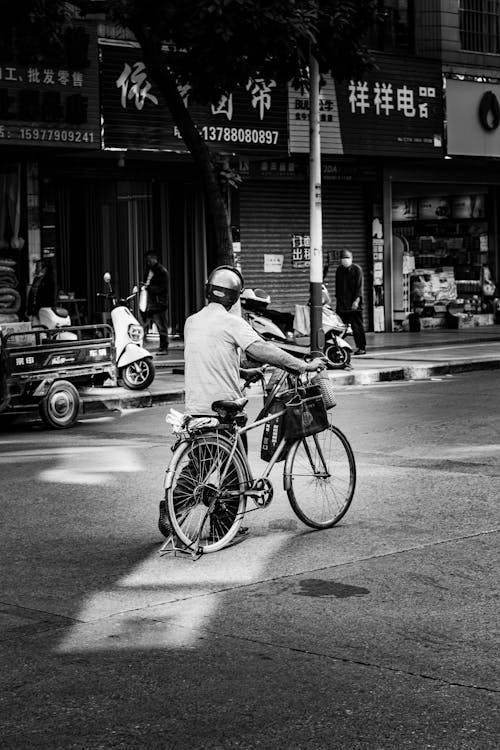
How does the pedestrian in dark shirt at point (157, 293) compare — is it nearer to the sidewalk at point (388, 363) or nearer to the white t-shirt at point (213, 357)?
the sidewalk at point (388, 363)

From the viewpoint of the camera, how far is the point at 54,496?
31.0 feet

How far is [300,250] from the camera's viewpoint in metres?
25.6

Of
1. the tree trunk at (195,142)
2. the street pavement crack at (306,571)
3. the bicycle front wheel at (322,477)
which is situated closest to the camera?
the street pavement crack at (306,571)

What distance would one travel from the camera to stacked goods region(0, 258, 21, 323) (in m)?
20.6

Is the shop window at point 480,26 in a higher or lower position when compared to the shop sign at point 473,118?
higher

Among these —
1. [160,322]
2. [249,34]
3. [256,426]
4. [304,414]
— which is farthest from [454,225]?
[256,426]

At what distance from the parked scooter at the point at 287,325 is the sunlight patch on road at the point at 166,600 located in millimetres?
7628

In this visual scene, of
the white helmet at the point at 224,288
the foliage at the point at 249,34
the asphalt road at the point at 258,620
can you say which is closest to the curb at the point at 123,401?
the foliage at the point at 249,34

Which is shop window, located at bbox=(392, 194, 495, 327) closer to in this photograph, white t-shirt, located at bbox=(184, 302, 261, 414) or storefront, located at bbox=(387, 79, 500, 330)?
storefront, located at bbox=(387, 79, 500, 330)

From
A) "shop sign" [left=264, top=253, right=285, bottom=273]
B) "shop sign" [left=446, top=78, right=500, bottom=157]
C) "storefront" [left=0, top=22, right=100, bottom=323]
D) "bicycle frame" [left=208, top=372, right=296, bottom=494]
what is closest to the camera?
"bicycle frame" [left=208, top=372, right=296, bottom=494]

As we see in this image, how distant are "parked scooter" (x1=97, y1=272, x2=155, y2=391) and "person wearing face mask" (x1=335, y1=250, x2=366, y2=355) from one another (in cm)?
551

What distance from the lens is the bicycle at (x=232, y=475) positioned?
7.33 meters

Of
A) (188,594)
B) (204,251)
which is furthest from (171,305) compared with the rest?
(188,594)

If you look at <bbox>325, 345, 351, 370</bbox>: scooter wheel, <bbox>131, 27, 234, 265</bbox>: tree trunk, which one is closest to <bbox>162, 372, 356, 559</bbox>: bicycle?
<bbox>131, 27, 234, 265</bbox>: tree trunk
